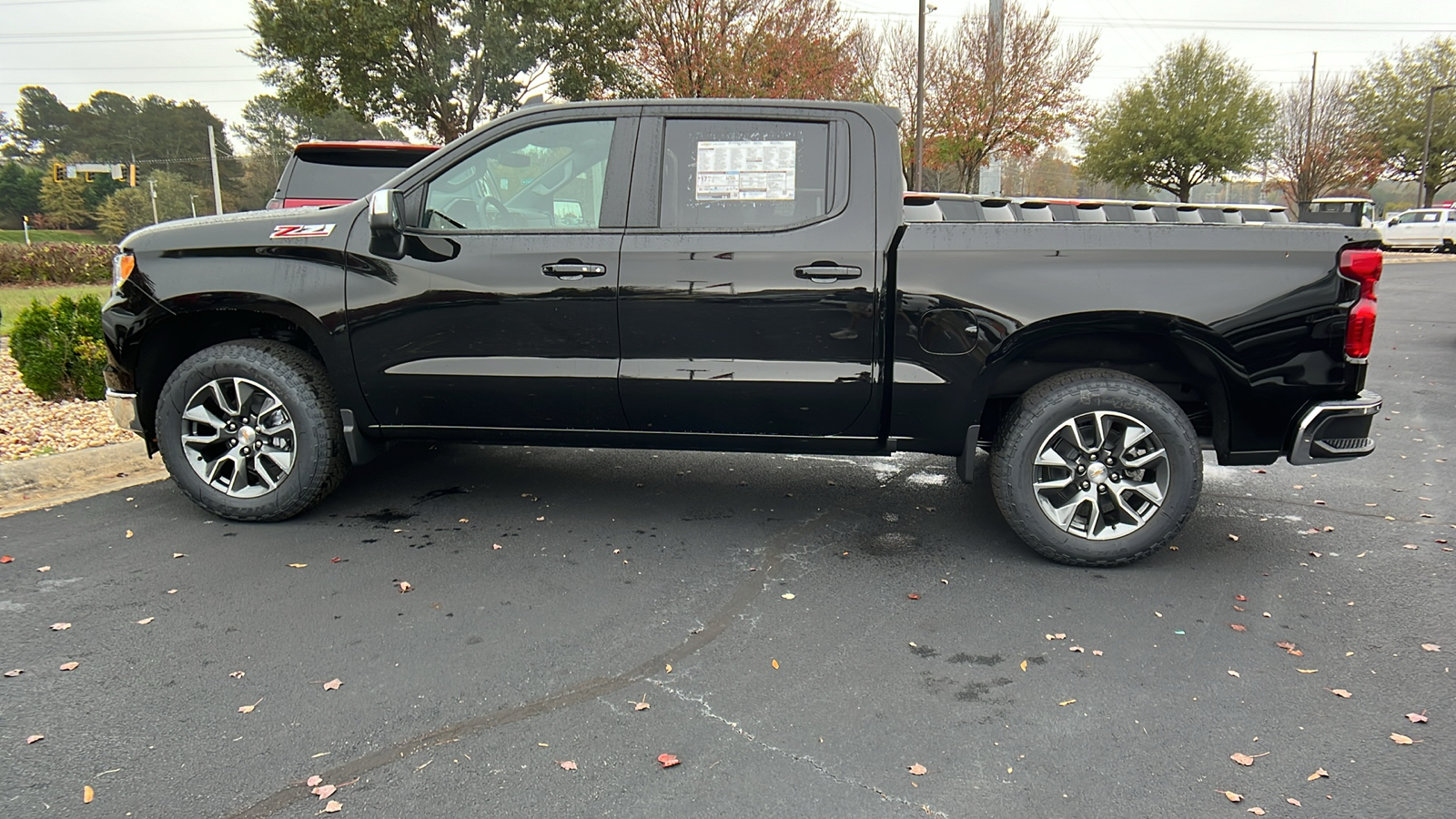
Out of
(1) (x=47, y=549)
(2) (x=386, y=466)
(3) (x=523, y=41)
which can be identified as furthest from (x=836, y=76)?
(1) (x=47, y=549)

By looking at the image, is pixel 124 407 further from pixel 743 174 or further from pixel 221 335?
pixel 743 174

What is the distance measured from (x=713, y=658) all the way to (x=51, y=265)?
70.7 ft

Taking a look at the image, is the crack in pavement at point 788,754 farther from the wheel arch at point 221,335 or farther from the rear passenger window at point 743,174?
the wheel arch at point 221,335

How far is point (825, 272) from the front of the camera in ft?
12.8

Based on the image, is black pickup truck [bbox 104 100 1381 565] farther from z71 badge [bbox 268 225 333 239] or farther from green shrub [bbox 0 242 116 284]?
green shrub [bbox 0 242 116 284]

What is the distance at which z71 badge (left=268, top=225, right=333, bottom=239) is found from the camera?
418 cm

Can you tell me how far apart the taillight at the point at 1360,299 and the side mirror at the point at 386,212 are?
3.91m

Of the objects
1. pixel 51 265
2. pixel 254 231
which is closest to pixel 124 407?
pixel 254 231

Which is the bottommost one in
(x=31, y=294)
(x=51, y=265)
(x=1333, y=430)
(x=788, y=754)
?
(x=788, y=754)

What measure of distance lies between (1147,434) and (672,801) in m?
2.62

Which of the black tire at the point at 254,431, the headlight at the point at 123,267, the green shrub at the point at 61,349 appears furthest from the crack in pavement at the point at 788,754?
the green shrub at the point at 61,349

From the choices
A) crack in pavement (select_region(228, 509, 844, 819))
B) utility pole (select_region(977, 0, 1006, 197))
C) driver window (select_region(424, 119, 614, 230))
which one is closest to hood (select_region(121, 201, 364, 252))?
driver window (select_region(424, 119, 614, 230))

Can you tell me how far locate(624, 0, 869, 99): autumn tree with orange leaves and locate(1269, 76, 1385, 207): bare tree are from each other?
31.5 metres

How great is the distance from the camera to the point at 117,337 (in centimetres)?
435
